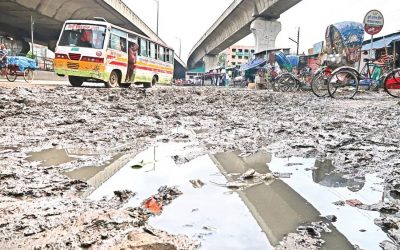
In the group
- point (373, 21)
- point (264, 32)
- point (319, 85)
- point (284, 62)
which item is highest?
point (264, 32)

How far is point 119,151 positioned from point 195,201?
4.60ft

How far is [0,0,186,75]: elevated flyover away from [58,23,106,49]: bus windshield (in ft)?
45.4

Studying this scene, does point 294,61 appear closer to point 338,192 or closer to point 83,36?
point 83,36

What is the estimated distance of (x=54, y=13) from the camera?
96.3 ft

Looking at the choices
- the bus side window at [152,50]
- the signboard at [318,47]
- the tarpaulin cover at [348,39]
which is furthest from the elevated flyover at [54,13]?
the tarpaulin cover at [348,39]

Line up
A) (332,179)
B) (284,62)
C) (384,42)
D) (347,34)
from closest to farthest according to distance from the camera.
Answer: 1. (332,179)
2. (347,34)
3. (384,42)
4. (284,62)

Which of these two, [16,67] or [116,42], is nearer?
[116,42]

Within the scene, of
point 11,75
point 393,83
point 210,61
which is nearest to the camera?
point 393,83

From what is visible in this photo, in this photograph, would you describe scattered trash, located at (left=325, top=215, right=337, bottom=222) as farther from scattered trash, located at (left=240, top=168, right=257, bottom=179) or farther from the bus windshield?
the bus windshield

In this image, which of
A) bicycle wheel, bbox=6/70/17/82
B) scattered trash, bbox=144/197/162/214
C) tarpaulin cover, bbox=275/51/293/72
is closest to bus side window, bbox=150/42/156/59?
bicycle wheel, bbox=6/70/17/82

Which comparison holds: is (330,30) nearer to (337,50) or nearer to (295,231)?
(337,50)

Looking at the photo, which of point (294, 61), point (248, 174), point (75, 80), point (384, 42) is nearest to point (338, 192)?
point (248, 174)

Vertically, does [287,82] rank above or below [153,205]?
above

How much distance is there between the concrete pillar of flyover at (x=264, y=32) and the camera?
1109 inches
